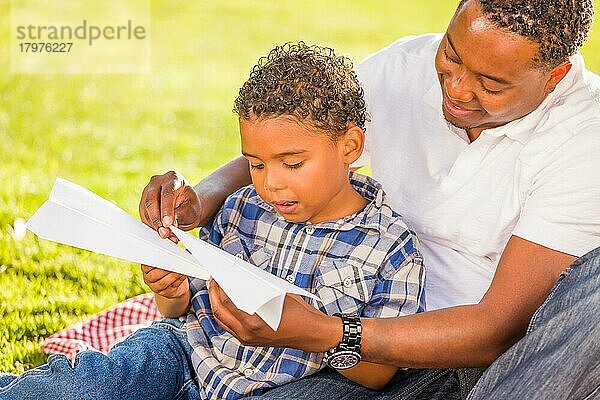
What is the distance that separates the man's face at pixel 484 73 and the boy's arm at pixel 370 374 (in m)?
0.64

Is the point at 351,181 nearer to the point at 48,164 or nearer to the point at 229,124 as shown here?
the point at 48,164

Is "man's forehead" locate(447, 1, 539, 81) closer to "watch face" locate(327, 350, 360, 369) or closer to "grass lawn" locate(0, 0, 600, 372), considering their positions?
"watch face" locate(327, 350, 360, 369)

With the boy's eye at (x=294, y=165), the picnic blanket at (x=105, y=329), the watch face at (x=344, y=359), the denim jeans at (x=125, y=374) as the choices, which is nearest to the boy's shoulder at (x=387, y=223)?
the boy's eye at (x=294, y=165)

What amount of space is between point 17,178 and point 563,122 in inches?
136

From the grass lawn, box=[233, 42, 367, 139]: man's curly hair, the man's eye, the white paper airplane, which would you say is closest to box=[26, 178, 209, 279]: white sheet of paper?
the white paper airplane

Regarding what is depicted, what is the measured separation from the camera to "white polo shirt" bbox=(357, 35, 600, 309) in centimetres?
265

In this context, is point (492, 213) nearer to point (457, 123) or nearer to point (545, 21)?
point (457, 123)

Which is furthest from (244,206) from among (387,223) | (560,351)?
(560,351)

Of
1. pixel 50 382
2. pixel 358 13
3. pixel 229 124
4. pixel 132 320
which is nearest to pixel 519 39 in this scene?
pixel 50 382

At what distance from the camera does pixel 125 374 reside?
2814mm

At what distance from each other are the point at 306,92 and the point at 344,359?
66 centimetres

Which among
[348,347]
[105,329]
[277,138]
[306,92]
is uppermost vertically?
[306,92]

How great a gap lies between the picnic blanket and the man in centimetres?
92

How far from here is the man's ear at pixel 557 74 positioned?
267 cm
